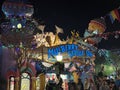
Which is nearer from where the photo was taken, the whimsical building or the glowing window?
the whimsical building

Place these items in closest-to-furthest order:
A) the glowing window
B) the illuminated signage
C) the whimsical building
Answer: the whimsical building
the glowing window
the illuminated signage

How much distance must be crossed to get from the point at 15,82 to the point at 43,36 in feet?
21.3

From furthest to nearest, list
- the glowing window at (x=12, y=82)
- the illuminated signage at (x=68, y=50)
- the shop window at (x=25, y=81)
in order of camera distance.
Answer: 1. the illuminated signage at (x=68, y=50)
2. the shop window at (x=25, y=81)
3. the glowing window at (x=12, y=82)

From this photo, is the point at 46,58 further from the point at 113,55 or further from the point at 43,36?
the point at 113,55

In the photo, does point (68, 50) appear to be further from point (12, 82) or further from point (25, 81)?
point (12, 82)

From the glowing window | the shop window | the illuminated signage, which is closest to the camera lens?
the glowing window

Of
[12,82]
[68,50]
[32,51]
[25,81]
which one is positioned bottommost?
[12,82]

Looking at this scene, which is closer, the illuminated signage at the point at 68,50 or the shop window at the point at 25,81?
the shop window at the point at 25,81

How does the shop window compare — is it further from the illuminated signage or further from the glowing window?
the illuminated signage

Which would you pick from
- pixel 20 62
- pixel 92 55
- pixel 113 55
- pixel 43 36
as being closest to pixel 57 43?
pixel 43 36

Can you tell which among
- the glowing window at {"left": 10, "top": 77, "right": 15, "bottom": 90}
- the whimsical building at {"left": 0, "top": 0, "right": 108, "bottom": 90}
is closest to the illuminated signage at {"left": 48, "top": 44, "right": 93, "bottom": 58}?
the whimsical building at {"left": 0, "top": 0, "right": 108, "bottom": 90}

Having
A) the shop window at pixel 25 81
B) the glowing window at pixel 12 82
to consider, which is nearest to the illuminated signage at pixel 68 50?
the shop window at pixel 25 81

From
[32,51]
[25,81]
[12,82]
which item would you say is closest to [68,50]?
[32,51]

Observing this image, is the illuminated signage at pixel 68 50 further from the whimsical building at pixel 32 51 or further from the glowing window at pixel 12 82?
the glowing window at pixel 12 82
